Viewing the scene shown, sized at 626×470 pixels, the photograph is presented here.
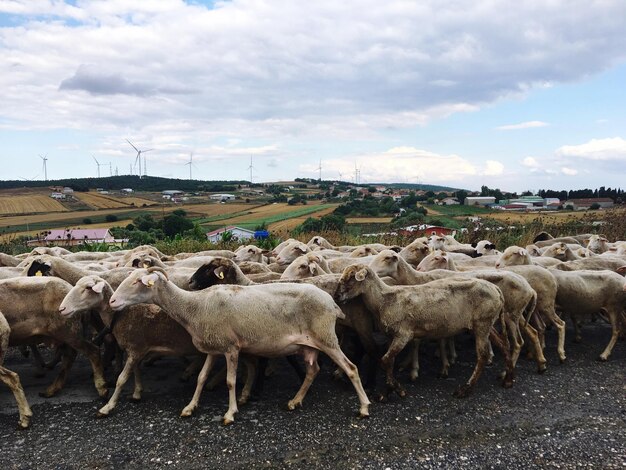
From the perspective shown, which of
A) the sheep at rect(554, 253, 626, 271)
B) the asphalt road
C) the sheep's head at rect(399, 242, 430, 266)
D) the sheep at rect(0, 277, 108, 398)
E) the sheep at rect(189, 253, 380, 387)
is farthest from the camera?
the sheep's head at rect(399, 242, 430, 266)

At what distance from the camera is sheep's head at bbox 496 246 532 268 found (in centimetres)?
1084

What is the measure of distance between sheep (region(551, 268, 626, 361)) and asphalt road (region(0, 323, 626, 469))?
1595 millimetres

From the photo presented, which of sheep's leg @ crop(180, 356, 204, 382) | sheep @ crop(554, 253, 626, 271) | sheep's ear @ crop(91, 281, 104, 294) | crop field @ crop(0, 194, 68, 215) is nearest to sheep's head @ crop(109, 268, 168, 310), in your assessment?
sheep's ear @ crop(91, 281, 104, 294)

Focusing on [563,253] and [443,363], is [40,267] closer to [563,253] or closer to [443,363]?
[443,363]

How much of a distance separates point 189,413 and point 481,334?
15.5 feet

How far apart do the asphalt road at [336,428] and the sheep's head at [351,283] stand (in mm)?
1557

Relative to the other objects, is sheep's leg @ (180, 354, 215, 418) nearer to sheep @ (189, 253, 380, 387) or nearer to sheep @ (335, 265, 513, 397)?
sheep @ (189, 253, 380, 387)

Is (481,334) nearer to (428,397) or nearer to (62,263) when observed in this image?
(428,397)

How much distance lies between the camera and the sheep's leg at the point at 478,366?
775 centimetres

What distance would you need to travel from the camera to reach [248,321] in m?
7.26

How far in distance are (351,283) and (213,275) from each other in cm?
253

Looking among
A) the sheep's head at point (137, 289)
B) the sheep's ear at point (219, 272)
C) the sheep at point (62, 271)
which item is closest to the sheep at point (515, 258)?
the sheep's ear at point (219, 272)

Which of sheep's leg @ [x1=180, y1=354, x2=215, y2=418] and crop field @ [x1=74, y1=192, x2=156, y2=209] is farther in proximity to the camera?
crop field @ [x1=74, y1=192, x2=156, y2=209]

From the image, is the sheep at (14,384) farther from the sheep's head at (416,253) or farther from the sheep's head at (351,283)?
the sheep's head at (416,253)
